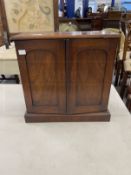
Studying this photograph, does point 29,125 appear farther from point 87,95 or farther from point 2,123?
point 87,95

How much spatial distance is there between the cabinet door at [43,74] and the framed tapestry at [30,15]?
1.37 m

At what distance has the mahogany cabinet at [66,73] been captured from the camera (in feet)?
3.59

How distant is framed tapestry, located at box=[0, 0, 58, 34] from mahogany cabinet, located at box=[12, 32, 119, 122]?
135cm

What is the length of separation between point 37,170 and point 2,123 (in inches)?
20.1

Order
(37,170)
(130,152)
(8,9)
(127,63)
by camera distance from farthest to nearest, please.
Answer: (127,63) → (8,9) → (130,152) → (37,170)

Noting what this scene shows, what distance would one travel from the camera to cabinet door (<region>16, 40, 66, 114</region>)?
1.11m

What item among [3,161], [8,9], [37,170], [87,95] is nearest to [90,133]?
[87,95]

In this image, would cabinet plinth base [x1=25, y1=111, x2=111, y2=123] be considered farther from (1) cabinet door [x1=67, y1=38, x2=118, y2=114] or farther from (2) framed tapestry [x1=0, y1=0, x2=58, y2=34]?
(2) framed tapestry [x1=0, y1=0, x2=58, y2=34]

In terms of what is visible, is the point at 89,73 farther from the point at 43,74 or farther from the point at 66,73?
the point at 43,74

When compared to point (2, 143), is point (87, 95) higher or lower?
higher

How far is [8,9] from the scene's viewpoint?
231 centimetres

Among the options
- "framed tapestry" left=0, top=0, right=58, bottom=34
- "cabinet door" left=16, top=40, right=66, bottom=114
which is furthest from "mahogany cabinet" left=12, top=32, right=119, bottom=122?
"framed tapestry" left=0, top=0, right=58, bottom=34

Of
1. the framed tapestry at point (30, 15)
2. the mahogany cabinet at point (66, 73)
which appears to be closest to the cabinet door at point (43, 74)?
the mahogany cabinet at point (66, 73)

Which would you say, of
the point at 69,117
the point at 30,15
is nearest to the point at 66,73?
the point at 69,117
